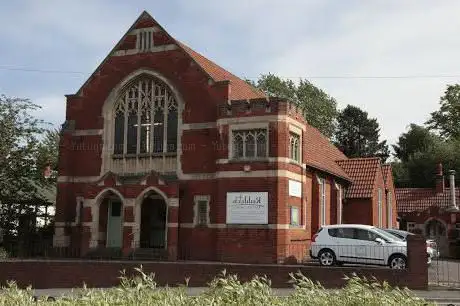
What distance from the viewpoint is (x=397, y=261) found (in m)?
22.9

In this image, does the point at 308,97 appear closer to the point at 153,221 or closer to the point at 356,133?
the point at 356,133

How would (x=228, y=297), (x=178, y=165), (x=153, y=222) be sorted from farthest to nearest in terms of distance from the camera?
(x=153, y=222), (x=178, y=165), (x=228, y=297)

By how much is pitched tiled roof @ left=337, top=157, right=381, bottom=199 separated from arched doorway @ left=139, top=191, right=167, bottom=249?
13.0m

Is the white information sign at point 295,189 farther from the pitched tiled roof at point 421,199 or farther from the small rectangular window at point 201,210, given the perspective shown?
the pitched tiled roof at point 421,199

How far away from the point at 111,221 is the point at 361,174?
54.6 feet

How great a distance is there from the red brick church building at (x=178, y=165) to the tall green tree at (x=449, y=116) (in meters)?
38.0

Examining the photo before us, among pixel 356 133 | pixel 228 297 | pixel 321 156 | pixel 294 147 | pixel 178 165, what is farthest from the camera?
A: pixel 356 133

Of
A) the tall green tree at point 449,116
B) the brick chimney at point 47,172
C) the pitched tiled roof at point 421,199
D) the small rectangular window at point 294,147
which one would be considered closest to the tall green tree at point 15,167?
the brick chimney at point 47,172

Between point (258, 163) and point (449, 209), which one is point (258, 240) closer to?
point (258, 163)

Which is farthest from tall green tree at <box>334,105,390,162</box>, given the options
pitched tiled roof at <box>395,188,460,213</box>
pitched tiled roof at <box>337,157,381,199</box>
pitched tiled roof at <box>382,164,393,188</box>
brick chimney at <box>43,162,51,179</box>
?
brick chimney at <box>43,162,51,179</box>

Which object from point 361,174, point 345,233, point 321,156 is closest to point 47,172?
point 321,156

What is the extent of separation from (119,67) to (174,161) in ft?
19.1

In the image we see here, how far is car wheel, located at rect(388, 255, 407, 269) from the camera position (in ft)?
74.6

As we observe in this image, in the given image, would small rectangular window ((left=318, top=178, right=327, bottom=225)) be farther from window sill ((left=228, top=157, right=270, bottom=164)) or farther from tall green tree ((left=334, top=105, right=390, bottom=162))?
tall green tree ((left=334, top=105, right=390, bottom=162))
